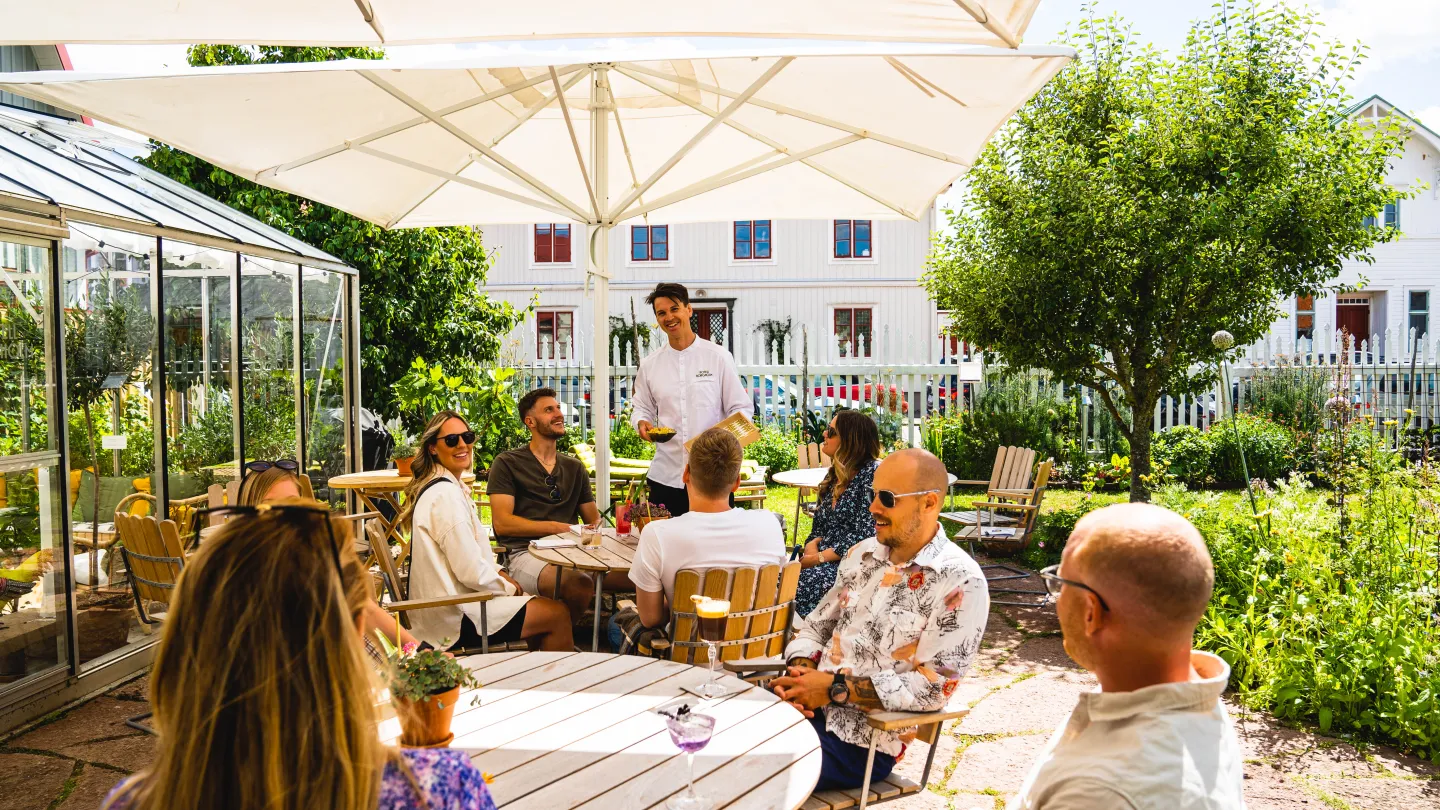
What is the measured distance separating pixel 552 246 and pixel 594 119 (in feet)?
62.5

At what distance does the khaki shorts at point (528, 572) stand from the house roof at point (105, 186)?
2.89 meters

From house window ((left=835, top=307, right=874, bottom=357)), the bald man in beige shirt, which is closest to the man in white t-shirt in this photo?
the bald man in beige shirt

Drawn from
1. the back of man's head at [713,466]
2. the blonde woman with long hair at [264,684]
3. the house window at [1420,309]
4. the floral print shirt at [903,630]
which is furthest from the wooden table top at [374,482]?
the house window at [1420,309]

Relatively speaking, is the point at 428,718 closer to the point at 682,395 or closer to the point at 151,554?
the point at 151,554

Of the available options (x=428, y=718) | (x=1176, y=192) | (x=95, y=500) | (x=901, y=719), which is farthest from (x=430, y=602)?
(x=1176, y=192)

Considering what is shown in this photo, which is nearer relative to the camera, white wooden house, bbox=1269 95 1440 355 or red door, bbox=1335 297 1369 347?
white wooden house, bbox=1269 95 1440 355

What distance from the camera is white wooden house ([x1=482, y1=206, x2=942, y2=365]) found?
78.7 feet

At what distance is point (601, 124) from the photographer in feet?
18.5

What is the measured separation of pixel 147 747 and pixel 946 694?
3606mm

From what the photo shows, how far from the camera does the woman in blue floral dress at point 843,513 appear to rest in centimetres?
475

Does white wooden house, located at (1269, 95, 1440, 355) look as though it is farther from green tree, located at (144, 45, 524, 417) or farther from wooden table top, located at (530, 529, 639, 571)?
wooden table top, located at (530, 529, 639, 571)

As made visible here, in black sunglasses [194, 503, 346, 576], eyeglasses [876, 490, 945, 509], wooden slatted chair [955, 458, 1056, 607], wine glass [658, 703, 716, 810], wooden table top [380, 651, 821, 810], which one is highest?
black sunglasses [194, 503, 346, 576]

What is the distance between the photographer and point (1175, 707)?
61.2 inches

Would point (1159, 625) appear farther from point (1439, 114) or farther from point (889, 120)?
point (1439, 114)
